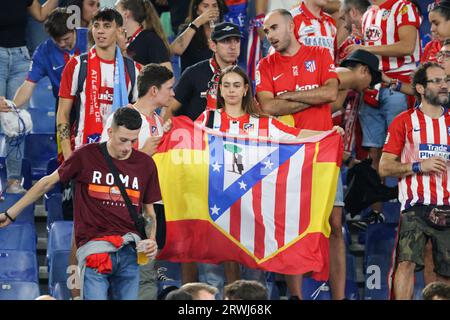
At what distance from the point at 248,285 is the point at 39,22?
617 cm

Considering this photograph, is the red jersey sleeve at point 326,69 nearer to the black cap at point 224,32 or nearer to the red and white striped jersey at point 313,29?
the black cap at point 224,32

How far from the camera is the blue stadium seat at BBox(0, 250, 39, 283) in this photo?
1091 centimetres

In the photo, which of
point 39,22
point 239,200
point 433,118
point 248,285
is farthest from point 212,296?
point 39,22

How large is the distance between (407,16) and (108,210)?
4.36 metres

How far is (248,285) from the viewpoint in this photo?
27.4 ft

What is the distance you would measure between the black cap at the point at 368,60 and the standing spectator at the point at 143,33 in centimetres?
161

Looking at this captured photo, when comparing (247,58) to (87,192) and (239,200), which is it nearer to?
(239,200)

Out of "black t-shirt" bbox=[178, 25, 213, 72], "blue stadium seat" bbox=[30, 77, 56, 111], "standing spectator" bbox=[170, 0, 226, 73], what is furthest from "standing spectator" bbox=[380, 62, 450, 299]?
"blue stadium seat" bbox=[30, 77, 56, 111]

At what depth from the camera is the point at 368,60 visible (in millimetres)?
11633

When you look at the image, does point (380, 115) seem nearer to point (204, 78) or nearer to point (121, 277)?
point (204, 78)

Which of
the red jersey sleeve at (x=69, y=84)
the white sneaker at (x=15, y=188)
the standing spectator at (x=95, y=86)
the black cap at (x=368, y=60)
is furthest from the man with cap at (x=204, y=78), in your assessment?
the white sneaker at (x=15, y=188)
